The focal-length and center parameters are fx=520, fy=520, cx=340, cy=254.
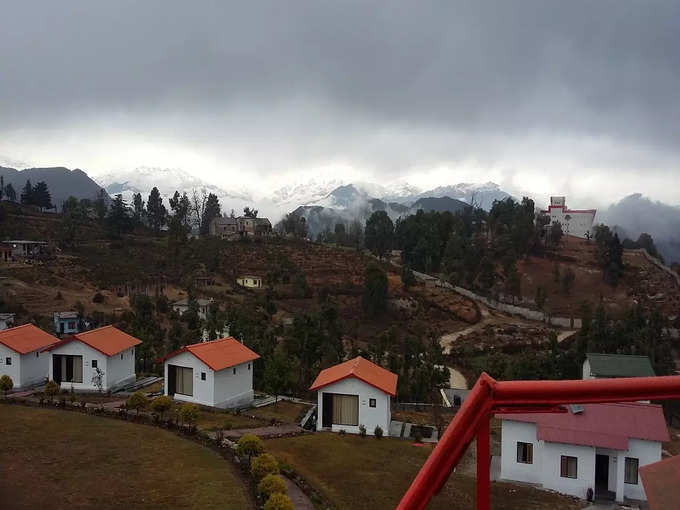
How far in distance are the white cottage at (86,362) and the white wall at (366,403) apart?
1040cm

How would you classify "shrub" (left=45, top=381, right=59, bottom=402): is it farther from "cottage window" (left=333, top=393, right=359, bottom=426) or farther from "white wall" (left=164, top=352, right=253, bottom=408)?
"cottage window" (left=333, top=393, right=359, bottom=426)

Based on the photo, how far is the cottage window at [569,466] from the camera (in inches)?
589

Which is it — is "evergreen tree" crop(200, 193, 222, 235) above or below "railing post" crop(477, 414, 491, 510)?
above

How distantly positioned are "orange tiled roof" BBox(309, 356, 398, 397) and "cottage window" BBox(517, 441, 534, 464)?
6.04 meters

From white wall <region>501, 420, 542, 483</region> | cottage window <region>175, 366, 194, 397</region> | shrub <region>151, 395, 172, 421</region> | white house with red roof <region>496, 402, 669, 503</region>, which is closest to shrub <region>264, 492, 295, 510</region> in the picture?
white house with red roof <region>496, 402, 669, 503</region>

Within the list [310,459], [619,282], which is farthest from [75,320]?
[619,282]

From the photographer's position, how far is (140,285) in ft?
186

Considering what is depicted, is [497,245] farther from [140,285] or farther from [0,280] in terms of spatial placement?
[0,280]

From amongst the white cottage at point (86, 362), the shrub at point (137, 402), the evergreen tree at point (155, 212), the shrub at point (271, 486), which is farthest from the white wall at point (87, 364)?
the evergreen tree at point (155, 212)

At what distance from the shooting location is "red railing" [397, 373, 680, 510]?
6.24ft

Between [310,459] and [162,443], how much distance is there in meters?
4.91

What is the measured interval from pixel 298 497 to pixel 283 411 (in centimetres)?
953

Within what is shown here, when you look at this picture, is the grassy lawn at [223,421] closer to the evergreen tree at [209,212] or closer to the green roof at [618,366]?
the green roof at [618,366]

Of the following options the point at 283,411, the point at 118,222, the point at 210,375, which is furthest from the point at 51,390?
the point at 118,222
